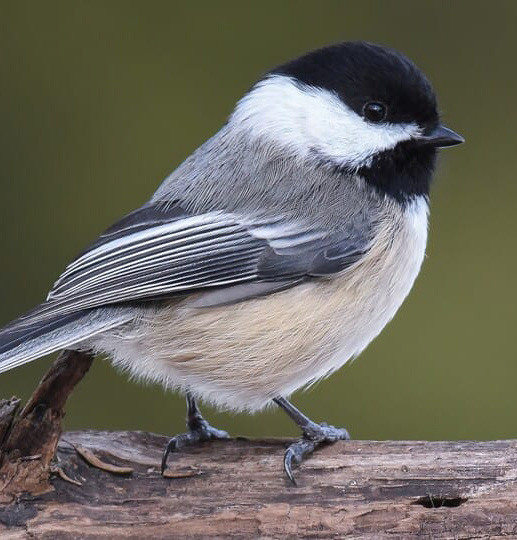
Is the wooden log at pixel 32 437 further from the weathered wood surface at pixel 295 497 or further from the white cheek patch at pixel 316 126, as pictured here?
the white cheek patch at pixel 316 126

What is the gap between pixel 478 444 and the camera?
5.82 feet

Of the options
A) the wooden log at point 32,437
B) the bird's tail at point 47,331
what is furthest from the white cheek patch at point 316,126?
the wooden log at point 32,437

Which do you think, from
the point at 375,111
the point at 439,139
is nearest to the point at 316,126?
the point at 375,111

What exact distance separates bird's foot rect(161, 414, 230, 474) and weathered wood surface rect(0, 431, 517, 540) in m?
0.08

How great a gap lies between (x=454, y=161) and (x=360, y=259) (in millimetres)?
988

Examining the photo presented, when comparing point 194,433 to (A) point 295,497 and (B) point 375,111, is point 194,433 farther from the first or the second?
(B) point 375,111

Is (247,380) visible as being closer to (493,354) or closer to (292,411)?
(292,411)

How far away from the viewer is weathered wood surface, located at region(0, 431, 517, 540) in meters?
1.65

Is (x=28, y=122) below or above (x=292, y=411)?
above

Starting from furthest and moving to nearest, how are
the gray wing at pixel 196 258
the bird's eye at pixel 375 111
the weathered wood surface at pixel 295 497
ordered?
the bird's eye at pixel 375 111 → the gray wing at pixel 196 258 → the weathered wood surface at pixel 295 497

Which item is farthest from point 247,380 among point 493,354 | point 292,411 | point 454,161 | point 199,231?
point 454,161

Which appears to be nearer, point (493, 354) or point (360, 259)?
point (360, 259)

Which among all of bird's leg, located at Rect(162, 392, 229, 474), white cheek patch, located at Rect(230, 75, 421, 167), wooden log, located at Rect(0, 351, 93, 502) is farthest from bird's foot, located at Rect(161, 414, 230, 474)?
white cheek patch, located at Rect(230, 75, 421, 167)

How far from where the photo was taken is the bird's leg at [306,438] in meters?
1.80
